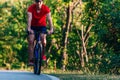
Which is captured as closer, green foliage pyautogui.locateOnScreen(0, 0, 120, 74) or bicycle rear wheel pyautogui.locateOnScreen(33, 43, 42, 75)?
bicycle rear wheel pyautogui.locateOnScreen(33, 43, 42, 75)

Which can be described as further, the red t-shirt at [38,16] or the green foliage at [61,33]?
the green foliage at [61,33]

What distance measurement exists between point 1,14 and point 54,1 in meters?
18.1

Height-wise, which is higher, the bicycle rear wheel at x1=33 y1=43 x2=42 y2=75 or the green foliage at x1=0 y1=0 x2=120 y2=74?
the bicycle rear wheel at x1=33 y1=43 x2=42 y2=75

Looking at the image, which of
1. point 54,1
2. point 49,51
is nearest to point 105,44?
point 54,1

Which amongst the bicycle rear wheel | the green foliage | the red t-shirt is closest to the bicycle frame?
the bicycle rear wheel

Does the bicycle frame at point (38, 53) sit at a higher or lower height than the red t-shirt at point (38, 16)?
lower

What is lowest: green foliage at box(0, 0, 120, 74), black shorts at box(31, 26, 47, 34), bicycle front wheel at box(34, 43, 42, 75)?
green foliage at box(0, 0, 120, 74)

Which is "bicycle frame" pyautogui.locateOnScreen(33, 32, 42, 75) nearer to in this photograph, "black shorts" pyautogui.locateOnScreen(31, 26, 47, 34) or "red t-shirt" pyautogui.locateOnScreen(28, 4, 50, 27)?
"black shorts" pyautogui.locateOnScreen(31, 26, 47, 34)

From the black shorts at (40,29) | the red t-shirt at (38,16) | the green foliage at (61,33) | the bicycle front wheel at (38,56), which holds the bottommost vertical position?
the green foliage at (61,33)

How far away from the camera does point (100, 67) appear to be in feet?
53.3

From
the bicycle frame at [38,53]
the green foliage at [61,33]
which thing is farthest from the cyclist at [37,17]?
the green foliage at [61,33]

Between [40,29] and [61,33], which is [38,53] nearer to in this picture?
[40,29]

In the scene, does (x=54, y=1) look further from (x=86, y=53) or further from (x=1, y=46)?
(x=1, y=46)

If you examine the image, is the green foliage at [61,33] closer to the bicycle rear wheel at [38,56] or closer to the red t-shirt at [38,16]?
the bicycle rear wheel at [38,56]
